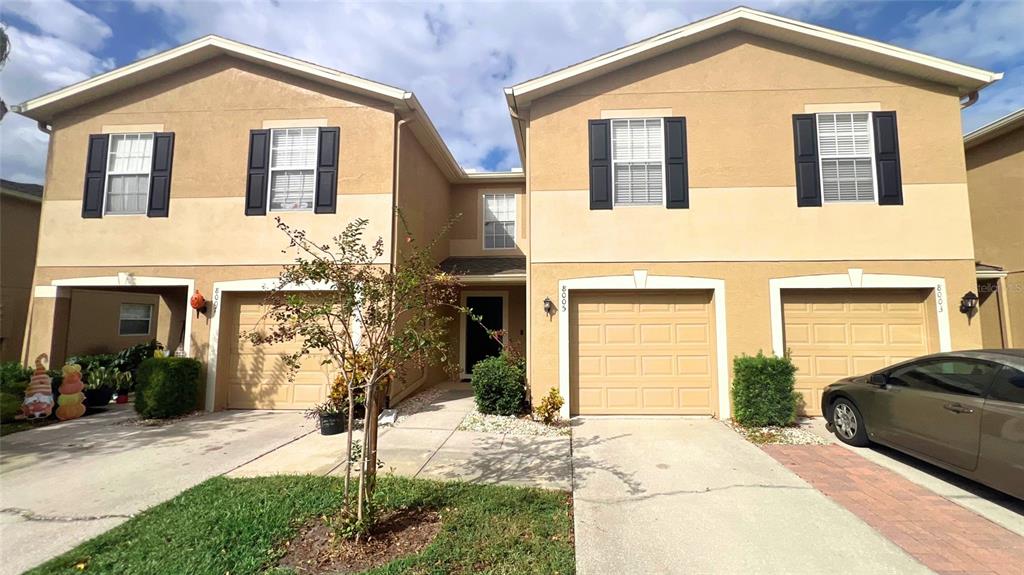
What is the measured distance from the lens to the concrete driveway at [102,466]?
13.1 feet

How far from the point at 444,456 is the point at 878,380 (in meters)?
5.93

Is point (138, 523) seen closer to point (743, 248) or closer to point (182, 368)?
point (182, 368)

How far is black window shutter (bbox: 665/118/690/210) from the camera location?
8.02 m

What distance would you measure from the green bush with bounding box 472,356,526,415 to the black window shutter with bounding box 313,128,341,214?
4.52m

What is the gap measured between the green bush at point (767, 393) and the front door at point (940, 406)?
4.47ft

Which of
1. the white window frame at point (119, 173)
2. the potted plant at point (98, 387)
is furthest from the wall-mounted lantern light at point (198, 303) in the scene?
the potted plant at point (98, 387)

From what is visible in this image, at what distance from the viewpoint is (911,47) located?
304 inches

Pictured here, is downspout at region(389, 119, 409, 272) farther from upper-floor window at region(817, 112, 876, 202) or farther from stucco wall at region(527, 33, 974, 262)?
upper-floor window at region(817, 112, 876, 202)

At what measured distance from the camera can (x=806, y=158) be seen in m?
7.91

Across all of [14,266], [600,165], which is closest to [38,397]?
[14,266]

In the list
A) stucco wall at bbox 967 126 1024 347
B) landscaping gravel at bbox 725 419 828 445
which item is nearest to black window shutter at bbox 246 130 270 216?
landscaping gravel at bbox 725 419 828 445

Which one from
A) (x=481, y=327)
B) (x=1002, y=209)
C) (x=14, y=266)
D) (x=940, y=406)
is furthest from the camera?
(x=481, y=327)

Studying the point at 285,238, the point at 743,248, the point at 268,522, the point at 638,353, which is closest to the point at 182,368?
the point at 285,238

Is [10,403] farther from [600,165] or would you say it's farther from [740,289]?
[740,289]
